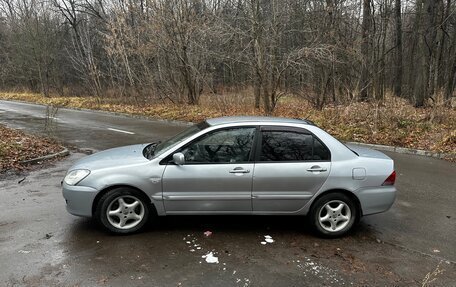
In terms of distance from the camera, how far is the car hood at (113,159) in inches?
189

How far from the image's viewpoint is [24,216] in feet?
18.2

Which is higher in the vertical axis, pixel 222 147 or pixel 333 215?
pixel 222 147

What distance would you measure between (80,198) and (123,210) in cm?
56

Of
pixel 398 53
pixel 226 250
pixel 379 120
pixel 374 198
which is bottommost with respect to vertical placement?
pixel 226 250

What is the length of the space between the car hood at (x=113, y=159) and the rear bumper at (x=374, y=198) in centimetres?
287

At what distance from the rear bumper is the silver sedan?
13 mm

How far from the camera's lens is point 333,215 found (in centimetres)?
485

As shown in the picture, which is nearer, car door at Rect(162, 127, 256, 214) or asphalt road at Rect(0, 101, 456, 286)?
asphalt road at Rect(0, 101, 456, 286)

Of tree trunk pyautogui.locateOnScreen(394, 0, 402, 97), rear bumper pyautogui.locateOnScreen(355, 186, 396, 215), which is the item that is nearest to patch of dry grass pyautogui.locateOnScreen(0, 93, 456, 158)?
rear bumper pyautogui.locateOnScreen(355, 186, 396, 215)

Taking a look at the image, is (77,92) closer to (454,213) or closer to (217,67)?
(217,67)

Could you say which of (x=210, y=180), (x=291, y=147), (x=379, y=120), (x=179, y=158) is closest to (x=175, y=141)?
(x=179, y=158)

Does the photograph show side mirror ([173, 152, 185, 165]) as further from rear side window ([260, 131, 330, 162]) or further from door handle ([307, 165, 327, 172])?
door handle ([307, 165, 327, 172])

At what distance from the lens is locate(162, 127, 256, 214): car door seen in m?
4.68

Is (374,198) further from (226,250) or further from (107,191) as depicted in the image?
(107,191)
